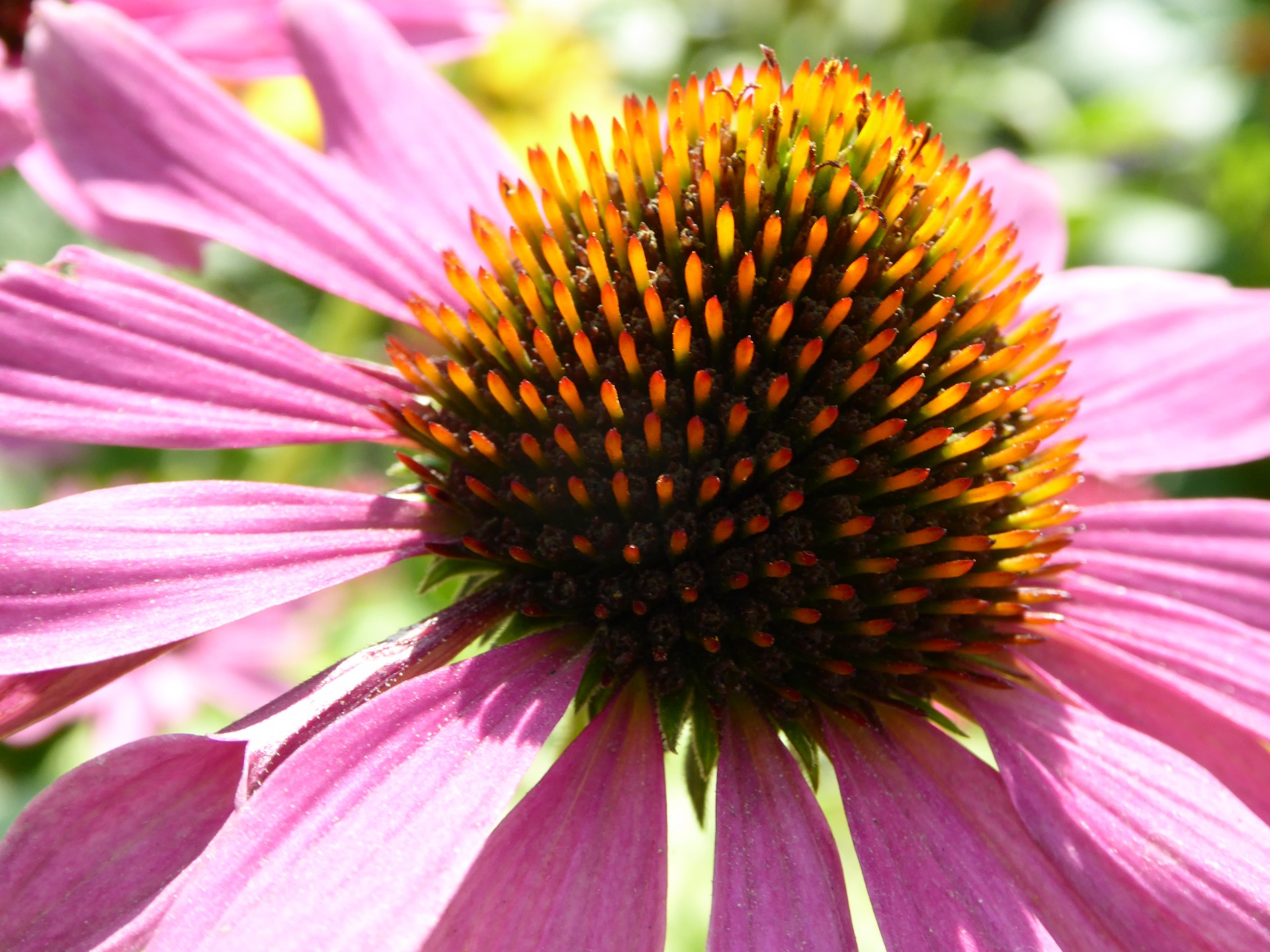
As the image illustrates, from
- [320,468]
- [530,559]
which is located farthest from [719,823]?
[320,468]

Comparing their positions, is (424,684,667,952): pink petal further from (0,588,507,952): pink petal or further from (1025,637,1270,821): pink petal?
(1025,637,1270,821): pink petal

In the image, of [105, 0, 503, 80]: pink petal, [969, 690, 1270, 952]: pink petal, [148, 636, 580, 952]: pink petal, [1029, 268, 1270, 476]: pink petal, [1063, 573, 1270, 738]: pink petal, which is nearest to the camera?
[148, 636, 580, 952]: pink petal

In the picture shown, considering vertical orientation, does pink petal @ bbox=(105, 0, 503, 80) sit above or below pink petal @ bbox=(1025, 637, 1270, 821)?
above

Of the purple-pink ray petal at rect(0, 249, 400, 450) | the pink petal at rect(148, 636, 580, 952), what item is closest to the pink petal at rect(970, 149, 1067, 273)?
the purple-pink ray petal at rect(0, 249, 400, 450)

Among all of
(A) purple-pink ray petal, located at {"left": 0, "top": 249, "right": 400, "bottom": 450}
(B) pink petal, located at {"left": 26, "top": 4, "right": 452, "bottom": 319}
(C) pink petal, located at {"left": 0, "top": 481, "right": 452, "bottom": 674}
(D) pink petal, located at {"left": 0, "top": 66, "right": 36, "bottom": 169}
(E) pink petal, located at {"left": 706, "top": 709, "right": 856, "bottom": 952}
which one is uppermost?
(D) pink petal, located at {"left": 0, "top": 66, "right": 36, "bottom": 169}

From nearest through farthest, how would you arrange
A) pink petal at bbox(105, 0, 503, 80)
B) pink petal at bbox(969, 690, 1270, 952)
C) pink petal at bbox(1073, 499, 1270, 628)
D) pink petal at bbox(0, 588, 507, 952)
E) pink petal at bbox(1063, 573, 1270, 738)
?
1. pink petal at bbox(0, 588, 507, 952)
2. pink petal at bbox(969, 690, 1270, 952)
3. pink petal at bbox(1063, 573, 1270, 738)
4. pink petal at bbox(1073, 499, 1270, 628)
5. pink petal at bbox(105, 0, 503, 80)

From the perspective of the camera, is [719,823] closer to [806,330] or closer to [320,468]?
[806,330]
